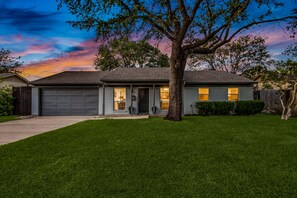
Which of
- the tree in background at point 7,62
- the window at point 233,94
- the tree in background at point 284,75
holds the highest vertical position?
the tree in background at point 7,62

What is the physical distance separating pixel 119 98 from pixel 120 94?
32 cm

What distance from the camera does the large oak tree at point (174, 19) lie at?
10.8 meters

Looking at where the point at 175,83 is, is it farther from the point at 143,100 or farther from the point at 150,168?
the point at 150,168

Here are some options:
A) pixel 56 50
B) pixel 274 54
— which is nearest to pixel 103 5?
pixel 56 50

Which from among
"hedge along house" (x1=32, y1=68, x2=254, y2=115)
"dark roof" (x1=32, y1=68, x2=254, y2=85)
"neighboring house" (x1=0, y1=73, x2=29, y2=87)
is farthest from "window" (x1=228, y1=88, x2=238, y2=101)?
"neighboring house" (x1=0, y1=73, x2=29, y2=87)

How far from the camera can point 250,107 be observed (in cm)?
1511

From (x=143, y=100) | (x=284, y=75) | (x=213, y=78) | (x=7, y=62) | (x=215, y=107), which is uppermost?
(x=7, y=62)

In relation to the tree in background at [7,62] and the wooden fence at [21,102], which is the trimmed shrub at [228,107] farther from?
the tree in background at [7,62]

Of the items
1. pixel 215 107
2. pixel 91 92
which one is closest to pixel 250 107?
pixel 215 107

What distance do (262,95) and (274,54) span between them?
1560 centimetres

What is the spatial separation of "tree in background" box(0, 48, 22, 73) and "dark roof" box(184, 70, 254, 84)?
29305 mm

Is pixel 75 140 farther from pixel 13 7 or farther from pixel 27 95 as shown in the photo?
pixel 13 7

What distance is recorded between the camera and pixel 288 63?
41.1 ft

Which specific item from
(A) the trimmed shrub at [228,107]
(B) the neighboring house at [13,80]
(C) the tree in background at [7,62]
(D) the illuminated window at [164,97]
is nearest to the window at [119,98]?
(D) the illuminated window at [164,97]
